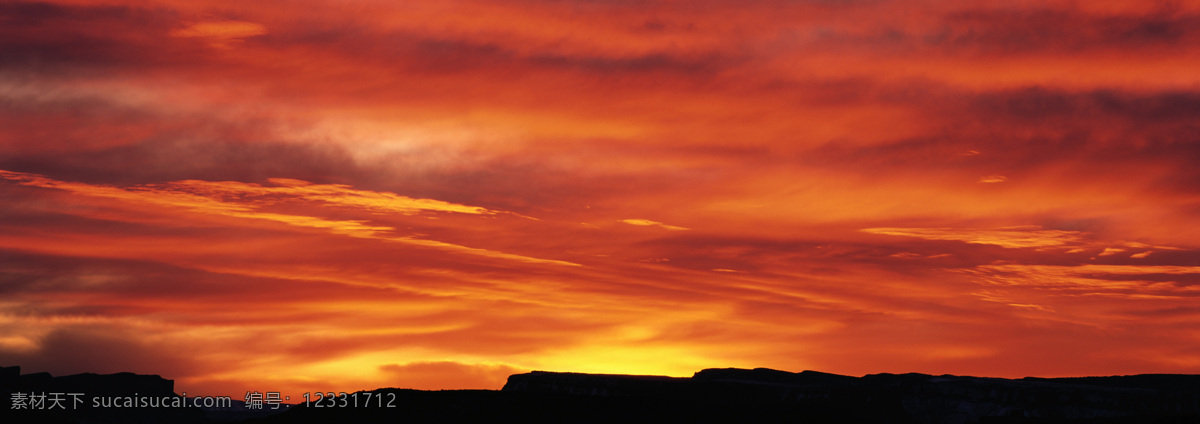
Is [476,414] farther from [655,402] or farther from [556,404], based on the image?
[655,402]

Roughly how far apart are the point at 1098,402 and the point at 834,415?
156ft

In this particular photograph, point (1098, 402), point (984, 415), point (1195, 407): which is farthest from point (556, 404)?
point (1195, 407)

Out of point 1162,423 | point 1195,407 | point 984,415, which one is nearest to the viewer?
point 1162,423

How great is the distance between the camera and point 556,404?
19900 cm

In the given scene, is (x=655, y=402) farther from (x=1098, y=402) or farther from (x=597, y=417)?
(x=1098, y=402)

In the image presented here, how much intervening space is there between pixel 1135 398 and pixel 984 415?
25.4 meters

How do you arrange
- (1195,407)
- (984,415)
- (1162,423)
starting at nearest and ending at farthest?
(1162,423), (1195,407), (984,415)

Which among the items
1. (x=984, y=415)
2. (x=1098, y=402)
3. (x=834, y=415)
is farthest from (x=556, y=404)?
(x=1098, y=402)

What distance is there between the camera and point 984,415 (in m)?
197

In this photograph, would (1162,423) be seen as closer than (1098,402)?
Yes

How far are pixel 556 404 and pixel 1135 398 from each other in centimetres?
10161

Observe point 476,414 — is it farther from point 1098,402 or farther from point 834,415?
point 1098,402

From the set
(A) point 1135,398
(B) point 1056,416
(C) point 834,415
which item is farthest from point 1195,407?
(C) point 834,415

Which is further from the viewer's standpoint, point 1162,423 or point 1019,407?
point 1019,407
